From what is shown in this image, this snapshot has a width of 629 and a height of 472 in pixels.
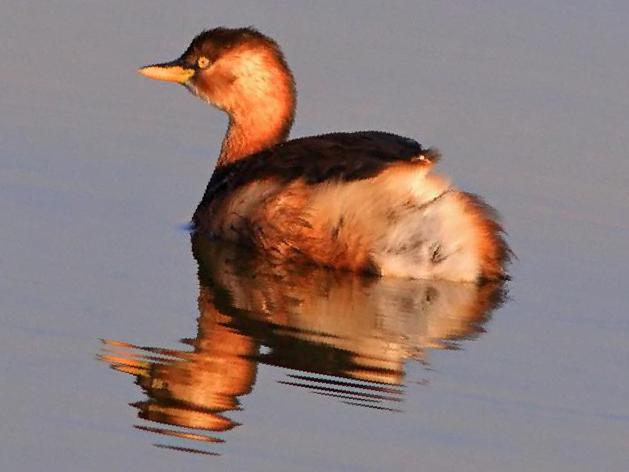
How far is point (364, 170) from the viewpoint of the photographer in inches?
373

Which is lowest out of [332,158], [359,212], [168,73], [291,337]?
[291,337]

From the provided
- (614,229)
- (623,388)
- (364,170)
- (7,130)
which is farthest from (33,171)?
(623,388)

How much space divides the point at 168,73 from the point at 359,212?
2.48 metres

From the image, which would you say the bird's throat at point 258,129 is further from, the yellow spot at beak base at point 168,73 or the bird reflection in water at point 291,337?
the bird reflection in water at point 291,337

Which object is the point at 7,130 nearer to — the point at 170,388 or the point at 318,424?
the point at 170,388

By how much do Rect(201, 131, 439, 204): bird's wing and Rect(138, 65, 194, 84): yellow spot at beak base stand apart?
4.16 ft

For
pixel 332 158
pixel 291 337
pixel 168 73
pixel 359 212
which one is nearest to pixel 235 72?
pixel 168 73

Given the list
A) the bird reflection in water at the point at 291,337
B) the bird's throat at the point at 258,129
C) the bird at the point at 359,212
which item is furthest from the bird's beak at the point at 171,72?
the bird reflection in water at the point at 291,337

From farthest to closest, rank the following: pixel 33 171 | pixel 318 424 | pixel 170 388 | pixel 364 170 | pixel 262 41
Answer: pixel 262 41 → pixel 33 171 → pixel 364 170 → pixel 170 388 → pixel 318 424

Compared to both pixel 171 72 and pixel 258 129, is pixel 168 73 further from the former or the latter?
pixel 258 129

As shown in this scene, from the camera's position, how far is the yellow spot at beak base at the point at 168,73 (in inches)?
453

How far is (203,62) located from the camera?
1143cm

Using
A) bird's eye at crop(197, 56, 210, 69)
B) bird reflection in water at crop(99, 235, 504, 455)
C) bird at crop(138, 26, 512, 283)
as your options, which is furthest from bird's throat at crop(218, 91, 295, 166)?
bird reflection in water at crop(99, 235, 504, 455)

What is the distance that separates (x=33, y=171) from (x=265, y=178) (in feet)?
4.46
